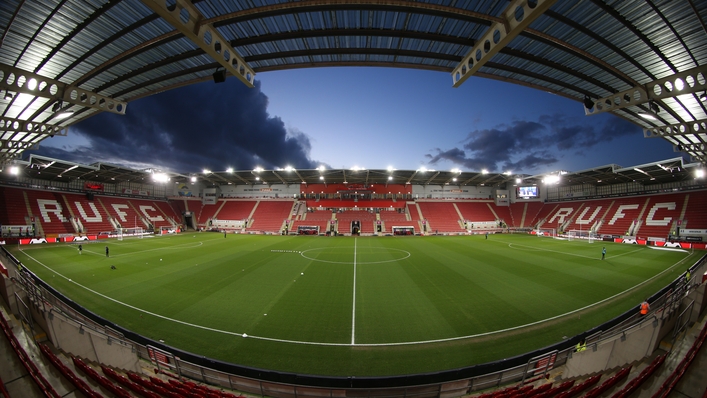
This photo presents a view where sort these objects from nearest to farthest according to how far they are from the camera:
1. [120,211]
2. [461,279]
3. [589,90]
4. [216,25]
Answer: [216,25] < [589,90] < [461,279] < [120,211]

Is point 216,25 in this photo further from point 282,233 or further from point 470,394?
point 282,233

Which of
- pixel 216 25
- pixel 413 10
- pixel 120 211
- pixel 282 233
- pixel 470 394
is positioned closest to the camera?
→ pixel 470 394

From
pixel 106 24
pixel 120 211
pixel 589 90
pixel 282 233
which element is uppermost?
pixel 106 24

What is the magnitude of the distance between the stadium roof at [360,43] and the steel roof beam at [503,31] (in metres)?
0.03

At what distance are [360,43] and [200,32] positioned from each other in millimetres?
4717

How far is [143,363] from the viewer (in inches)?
262

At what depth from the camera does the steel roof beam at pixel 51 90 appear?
26.3ft

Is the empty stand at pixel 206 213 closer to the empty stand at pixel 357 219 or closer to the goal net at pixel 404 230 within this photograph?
the empty stand at pixel 357 219

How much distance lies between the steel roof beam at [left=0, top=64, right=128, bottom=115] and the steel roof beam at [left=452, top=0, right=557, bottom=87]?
14462 millimetres

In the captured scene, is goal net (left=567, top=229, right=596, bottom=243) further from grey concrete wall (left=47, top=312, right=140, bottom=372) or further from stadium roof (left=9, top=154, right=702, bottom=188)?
grey concrete wall (left=47, top=312, right=140, bottom=372)

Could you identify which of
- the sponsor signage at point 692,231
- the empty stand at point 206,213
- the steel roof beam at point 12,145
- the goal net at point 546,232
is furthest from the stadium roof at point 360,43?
the empty stand at point 206,213

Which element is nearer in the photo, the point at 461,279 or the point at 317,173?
the point at 461,279

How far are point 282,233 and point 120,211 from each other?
26049 mm

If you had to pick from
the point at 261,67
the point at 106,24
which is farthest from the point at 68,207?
the point at 261,67
